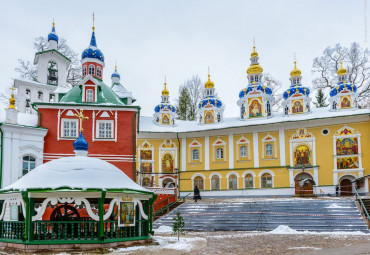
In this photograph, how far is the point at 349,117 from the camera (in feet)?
95.1

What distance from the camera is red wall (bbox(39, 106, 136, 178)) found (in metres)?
24.3

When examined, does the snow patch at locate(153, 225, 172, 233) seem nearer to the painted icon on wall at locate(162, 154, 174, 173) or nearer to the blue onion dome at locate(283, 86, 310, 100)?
the painted icon on wall at locate(162, 154, 174, 173)

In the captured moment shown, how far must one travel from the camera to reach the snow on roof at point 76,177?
11.7 metres

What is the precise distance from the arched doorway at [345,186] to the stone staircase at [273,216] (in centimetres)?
791

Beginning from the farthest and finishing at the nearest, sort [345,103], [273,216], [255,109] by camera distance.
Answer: [255,109] < [345,103] < [273,216]

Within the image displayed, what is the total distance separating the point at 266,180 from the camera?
31500 millimetres

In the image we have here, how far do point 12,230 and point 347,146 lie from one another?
24146 millimetres

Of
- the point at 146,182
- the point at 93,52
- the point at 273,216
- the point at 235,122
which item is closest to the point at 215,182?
the point at 235,122

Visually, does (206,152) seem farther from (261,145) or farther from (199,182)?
(261,145)

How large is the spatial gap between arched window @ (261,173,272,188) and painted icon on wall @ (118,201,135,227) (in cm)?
2048

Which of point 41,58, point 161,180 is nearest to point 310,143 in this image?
point 161,180

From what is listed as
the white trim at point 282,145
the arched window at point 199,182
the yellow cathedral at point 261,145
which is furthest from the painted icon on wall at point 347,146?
the arched window at point 199,182

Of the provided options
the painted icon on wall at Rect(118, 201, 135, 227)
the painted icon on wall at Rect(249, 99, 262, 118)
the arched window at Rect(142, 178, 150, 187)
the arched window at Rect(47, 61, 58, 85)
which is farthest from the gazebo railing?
the painted icon on wall at Rect(249, 99, 262, 118)

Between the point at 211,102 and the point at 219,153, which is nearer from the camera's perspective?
the point at 219,153
